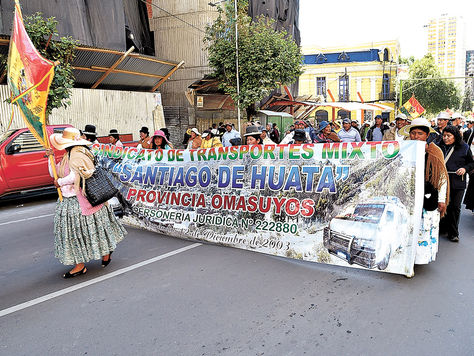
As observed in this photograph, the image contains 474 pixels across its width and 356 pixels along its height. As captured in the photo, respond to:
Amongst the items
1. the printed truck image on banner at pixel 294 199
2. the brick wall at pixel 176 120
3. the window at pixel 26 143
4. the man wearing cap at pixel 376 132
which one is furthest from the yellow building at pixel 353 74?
the printed truck image on banner at pixel 294 199

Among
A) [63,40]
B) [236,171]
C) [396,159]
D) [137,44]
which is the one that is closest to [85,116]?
[63,40]

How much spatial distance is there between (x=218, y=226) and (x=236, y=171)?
32.1 inches

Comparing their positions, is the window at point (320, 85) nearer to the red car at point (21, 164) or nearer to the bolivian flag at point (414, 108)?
the bolivian flag at point (414, 108)

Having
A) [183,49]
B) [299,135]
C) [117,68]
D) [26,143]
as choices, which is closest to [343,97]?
[183,49]

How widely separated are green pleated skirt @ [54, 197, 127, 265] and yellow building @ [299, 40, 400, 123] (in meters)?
47.5

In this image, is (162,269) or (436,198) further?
(162,269)

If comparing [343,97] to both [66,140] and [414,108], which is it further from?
[66,140]

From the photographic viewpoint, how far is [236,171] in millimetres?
5473

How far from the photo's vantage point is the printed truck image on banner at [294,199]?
418 centimetres

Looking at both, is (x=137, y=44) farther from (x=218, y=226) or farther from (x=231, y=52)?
(x=218, y=226)

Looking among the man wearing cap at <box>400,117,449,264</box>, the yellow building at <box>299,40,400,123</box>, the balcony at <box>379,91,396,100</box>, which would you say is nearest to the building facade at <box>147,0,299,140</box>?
the man wearing cap at <box>400,117,449,264</box>

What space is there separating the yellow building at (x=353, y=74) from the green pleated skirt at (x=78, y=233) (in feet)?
156

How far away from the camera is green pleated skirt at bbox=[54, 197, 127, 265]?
4.41 meters

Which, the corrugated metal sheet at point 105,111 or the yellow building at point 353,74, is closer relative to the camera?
the corrugated metal sheet at point 105,111
